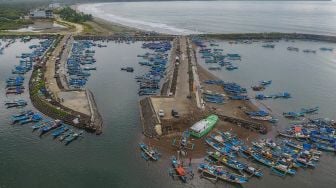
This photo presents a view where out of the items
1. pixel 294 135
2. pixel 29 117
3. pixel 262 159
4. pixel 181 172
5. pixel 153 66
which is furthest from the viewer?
pixel 153 66

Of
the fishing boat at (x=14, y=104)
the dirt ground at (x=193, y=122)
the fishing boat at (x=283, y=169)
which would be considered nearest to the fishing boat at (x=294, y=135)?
the dirt ground at (x=193, y=122)

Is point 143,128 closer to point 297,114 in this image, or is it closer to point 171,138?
point 171,138

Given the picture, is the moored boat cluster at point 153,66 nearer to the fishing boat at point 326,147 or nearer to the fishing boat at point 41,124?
the fishing boat at point 41,124

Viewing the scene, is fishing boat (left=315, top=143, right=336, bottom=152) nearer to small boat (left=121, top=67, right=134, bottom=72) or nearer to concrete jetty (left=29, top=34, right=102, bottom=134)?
concrete jetty (left=29, top=34, right=102, bottom=134)

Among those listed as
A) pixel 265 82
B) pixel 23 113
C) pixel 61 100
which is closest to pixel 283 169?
pixel 265 82

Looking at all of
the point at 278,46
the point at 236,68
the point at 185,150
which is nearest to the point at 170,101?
the point at 185,150

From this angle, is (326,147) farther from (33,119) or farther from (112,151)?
(33,119)

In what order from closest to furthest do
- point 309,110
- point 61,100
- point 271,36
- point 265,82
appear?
point 61,100
point 309,110
point 265,82
point 271,36
